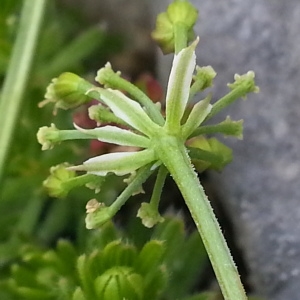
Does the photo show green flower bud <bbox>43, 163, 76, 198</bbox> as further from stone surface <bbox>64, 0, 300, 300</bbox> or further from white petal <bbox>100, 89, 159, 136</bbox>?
stone surface <bbox>64, 0, 300, 300</bbox>

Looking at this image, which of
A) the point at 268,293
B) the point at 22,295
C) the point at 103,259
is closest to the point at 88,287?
the point at 103,259

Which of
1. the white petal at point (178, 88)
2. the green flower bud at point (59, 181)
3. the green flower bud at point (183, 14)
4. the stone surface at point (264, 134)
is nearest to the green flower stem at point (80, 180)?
the green flower bud at point (59, 181)

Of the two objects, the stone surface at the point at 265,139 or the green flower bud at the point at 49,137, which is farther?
the stone surface at the point at 265,139

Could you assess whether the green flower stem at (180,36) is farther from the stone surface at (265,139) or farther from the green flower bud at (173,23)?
the stone surface at (265,139)

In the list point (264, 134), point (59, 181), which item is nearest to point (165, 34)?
point (59, 181)

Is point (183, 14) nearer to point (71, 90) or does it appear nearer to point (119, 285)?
point (71, 90)
